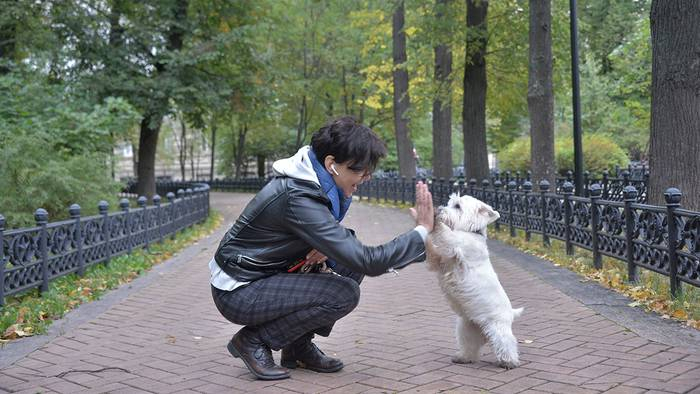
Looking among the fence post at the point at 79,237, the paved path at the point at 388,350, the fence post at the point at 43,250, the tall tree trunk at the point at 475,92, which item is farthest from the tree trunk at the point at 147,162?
the paved path at the point at 388,350

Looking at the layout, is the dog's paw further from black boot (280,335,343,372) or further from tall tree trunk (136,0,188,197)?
tall tree trunk (136,0,188,197)

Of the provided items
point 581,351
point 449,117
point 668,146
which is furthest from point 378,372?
point 449,117

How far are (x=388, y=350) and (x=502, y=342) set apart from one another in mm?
1156

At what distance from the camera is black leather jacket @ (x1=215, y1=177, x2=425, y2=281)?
420 centimetres

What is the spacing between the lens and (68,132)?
50.6 ft

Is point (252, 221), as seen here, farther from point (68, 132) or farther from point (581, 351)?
point (68, 132)

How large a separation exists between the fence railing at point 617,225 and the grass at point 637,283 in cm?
15

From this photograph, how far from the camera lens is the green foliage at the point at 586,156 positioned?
91.9 ft

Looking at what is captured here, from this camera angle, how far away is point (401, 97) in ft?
85.0

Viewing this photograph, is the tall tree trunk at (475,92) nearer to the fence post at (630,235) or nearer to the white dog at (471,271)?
the fence post at (630,235)

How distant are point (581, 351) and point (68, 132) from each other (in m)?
12.8

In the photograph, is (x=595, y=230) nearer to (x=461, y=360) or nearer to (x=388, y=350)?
(x=388, y=350)

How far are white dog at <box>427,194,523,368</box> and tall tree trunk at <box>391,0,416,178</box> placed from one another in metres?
21.6

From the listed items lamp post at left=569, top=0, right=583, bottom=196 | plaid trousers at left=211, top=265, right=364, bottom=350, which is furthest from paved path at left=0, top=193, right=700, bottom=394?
lamp post at left=569, top=0, right=583, bottom=196
